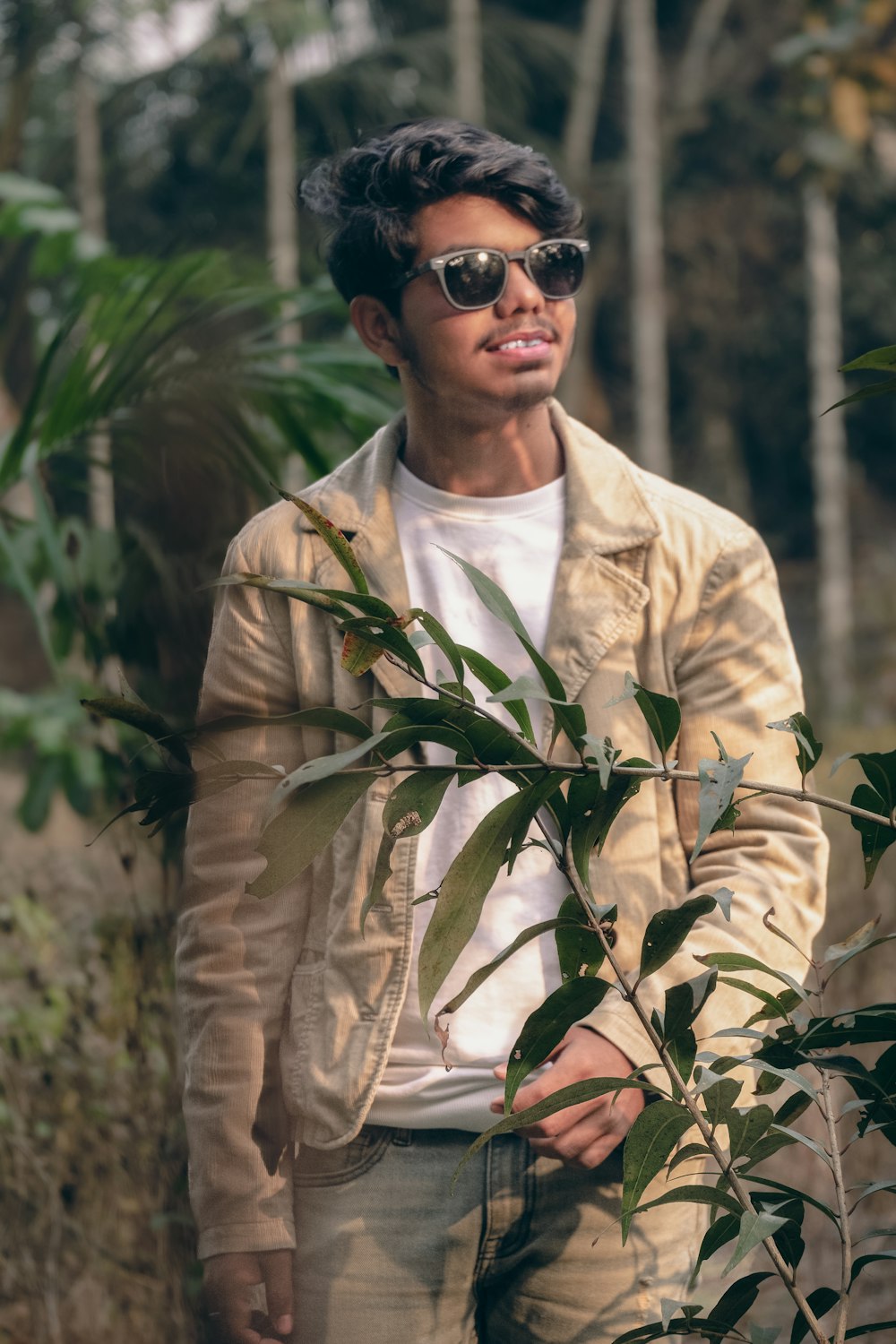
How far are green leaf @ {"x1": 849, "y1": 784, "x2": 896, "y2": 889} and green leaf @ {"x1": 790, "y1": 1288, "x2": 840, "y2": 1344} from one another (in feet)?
1.13

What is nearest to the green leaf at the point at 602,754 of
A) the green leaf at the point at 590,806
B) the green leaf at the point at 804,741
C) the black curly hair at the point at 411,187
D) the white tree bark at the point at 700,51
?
the green leaf at the point at 590,806

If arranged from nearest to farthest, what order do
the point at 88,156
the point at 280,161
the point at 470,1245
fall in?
1. the point at 470,1245
2. the point at 280,161
3. the point at 88,156

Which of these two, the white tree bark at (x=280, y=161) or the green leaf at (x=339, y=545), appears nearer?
the green leaf at (x=339, y=545)

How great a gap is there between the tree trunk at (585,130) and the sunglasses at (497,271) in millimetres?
13667

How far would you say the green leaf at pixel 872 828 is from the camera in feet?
3.70

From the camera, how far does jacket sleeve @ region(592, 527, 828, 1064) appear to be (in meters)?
1.58

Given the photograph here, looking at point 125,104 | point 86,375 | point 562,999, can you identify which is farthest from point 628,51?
point 562,999

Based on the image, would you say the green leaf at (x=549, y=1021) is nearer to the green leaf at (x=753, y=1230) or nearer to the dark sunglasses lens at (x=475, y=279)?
the green leaf at (x=753, y=1230)

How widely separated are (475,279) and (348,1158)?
0.98m

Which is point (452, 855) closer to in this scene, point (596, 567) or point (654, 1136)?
point (596, 567)

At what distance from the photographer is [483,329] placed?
177 cm

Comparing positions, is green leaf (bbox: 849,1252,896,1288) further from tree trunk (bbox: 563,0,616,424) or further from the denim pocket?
tree trunk (bbox: 563,0,616,424)

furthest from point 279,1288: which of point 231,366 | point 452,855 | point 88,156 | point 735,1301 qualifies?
point 88,156

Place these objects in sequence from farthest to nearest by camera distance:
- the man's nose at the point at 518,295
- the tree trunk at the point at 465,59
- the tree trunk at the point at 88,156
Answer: the tree trunk at the point at 88,156 < the tree trunk at the point at 465,59 < the man's nose at the point at 518,295
